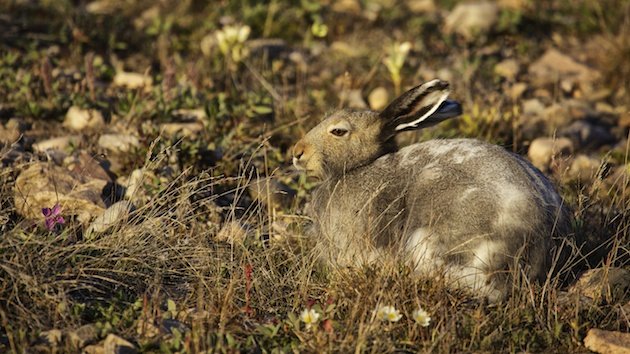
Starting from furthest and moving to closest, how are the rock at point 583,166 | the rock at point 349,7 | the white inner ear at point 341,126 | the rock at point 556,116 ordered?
the rock at point 349,7
the rock at point 556,116
the rock at point 583,166
the white inner ear at point 341,126

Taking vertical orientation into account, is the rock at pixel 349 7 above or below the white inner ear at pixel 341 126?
below

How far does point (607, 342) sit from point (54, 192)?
400 cm

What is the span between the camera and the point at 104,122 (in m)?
8.42

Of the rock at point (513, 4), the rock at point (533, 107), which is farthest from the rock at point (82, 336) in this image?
the rock at point (513, 4)

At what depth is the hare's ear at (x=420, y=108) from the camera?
610cm

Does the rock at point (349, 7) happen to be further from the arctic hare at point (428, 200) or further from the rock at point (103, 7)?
the arctic hare at point (428, 200)

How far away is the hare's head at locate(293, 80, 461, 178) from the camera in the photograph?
6.48 meters

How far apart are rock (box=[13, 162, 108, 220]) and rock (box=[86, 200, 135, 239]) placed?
0.28 meters

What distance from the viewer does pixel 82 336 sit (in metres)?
4.84

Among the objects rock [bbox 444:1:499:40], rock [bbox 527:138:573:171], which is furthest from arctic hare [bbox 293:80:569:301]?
rock [bbox 444:1:499:40]

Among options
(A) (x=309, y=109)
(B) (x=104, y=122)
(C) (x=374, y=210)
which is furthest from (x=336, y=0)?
(C) (x=374, y=210)

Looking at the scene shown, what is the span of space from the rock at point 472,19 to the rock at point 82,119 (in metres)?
5.02

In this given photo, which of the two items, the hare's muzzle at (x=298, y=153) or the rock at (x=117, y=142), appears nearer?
Answer: the hare's muzzle at (x=298, y=153)

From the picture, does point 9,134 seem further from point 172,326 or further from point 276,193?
point 172,326
